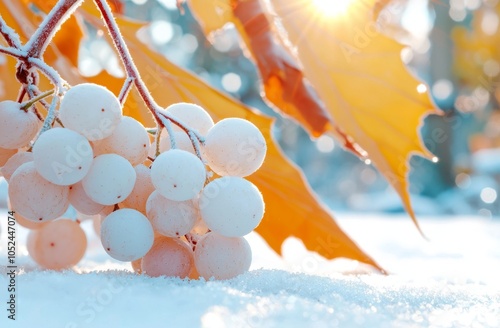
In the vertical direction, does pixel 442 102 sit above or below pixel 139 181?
below

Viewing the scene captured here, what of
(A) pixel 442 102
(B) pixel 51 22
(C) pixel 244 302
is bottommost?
(A) pixel 442 102

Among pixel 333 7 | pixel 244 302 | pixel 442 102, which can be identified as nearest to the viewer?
pixel 244 302

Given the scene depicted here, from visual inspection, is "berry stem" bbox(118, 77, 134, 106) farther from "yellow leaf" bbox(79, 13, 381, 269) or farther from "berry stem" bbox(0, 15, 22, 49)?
"yellow leaf" bbox(79, 13, 381, 269)

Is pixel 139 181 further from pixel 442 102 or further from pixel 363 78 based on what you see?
pixel 442 102

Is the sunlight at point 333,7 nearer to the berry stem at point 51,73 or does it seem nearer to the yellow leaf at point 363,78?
the yellow leaf at point 363,78

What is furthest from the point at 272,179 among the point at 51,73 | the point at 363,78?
the point at 51,73

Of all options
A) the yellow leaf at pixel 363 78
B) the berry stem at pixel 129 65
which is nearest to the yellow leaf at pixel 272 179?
the yellow leaf at pixel 363 78
